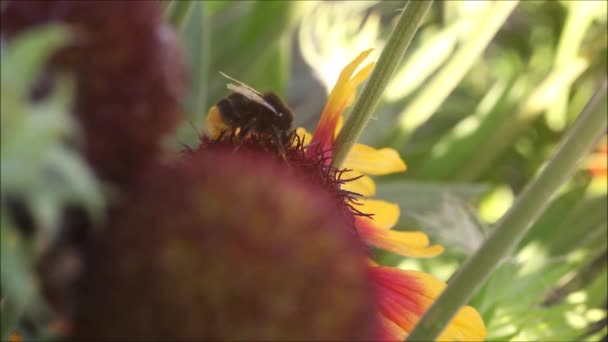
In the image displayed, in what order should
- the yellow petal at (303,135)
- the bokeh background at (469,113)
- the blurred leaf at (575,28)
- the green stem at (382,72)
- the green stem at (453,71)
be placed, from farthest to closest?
the blurred leaf at (575,28)
the green stem at (453,71)
the bokeh background at (469,113)
the yellow petal at (303,135)
the green stem at (382,72)

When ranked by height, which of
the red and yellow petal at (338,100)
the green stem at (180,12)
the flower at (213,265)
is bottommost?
the red and yellow petal at (338,100)

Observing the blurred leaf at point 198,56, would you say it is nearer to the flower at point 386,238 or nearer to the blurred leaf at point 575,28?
the flower at point 386,238

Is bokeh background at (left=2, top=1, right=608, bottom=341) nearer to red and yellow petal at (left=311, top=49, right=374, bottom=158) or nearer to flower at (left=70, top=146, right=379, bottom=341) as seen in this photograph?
red and yellow petal at (left=311, top=49, right=374, bottom=158)

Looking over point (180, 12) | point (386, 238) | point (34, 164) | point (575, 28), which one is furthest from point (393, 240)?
point (575, 28)

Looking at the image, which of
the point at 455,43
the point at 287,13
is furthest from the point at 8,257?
the point at 455,43

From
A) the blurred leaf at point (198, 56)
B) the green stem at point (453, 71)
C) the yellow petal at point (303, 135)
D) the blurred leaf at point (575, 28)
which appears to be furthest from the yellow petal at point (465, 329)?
the blurred leaf at point (575, 28)

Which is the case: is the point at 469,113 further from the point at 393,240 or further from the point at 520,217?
the point at 520,217

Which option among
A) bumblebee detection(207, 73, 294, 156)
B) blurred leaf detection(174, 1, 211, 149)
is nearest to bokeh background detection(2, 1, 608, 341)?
blurred leaf detection(174, 1, 211, 149)
